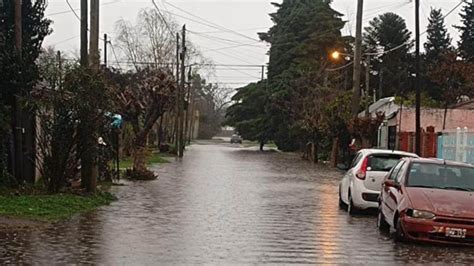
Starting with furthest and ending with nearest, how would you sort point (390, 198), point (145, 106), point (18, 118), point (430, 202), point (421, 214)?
point (145, 106)
point (18, 118)
point (390, 198)
point (430, 202)
point (421, 214)

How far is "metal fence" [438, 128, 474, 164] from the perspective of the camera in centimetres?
2705

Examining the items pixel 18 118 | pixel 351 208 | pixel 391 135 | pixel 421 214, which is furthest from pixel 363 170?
pixel 391 135

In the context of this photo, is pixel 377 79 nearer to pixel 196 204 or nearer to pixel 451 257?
pixel 196 204

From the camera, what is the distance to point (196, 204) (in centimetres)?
1983

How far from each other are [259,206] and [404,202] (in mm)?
6849

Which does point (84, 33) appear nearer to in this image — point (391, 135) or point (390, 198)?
point (390, 198)

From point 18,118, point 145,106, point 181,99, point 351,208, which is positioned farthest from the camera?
point 181,99

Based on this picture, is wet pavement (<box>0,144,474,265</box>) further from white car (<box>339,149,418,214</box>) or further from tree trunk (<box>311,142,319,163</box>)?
tree trunk (<box>311,142,319,163</box>)

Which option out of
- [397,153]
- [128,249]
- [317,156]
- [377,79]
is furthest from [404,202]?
[377,79]

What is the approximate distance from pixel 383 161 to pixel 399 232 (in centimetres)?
560

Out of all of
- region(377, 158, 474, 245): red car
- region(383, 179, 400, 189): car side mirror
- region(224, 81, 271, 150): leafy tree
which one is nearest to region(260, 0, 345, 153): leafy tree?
region(224, 81, 271, 150): leafy tree

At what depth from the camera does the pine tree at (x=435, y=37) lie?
70.1m

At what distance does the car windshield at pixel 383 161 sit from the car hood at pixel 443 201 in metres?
4.61

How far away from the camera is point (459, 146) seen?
27.8 m
